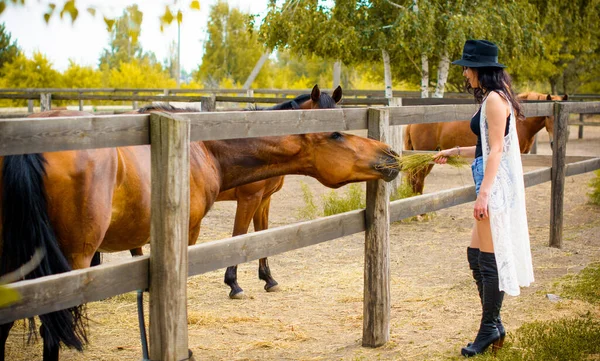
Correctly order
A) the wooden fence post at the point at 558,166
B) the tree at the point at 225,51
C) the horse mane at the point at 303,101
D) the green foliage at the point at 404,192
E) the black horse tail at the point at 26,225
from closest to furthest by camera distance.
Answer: the black horse tail at the point at 26,225
the horse mane at the point at 303,101
the wooden fence post at the point at 558,166
the green foliage at the point at 404,192
the tree at the point at 225,51

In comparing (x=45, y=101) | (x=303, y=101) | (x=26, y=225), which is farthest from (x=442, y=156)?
(x=45, y=101)

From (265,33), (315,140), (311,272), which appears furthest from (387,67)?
(315,140)

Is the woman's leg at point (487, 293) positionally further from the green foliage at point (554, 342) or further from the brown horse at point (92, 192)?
the brown horse at point (92, 192)

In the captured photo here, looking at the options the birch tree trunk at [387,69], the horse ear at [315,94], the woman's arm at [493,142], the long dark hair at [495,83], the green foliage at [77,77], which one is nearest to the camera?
the woman's arm at [493,142]

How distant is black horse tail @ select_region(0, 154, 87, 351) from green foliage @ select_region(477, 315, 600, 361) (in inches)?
92.0

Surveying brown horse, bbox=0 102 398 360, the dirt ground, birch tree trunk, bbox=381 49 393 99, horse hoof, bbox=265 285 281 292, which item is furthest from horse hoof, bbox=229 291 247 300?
birch tree trunk, bbox=381 49 393 99

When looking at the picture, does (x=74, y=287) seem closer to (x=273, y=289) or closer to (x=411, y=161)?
(x=411, y=161)

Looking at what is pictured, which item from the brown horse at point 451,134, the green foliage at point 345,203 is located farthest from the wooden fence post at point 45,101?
the brown horse at point 451,134

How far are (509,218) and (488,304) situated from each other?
524 millimetres

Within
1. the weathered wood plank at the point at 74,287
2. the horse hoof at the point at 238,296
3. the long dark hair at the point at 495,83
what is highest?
the long dark hair at the point at 495,83

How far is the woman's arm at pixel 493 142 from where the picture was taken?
3.75m

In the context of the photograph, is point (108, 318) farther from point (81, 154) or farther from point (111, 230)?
point (81, 154)

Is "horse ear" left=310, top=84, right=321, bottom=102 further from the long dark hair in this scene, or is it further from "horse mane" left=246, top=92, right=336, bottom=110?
the long dark hair

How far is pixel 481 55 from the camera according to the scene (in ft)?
12.7
